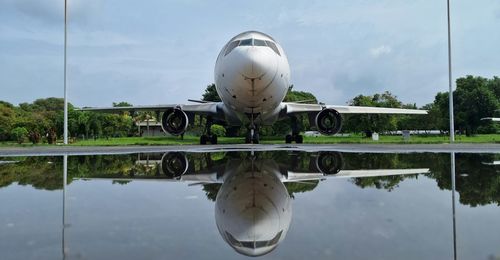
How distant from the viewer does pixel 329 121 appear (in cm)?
1764

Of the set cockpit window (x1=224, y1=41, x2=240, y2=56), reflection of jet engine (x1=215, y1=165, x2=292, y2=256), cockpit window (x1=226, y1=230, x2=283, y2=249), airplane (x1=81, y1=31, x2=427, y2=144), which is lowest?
cockpit window (x1=226, y1=230, x2=283, y2=249)

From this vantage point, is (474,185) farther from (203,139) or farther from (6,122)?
(6,122)

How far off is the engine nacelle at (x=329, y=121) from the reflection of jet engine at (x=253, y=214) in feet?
43.1

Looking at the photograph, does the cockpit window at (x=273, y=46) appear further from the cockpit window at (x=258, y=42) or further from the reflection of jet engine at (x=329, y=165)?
the reflection of jet engine at (x=329, y=165)

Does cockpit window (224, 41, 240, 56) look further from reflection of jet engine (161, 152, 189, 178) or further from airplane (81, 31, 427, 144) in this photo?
reflection of jet engine (161, 152, 189, 178)

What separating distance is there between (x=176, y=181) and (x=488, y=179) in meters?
4.00

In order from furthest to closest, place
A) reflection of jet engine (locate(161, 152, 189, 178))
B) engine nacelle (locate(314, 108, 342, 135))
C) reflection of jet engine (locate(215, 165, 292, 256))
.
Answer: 1. engine nacelle (locate(314, 108, 342, 135))
2. reflection of jet engine (locate(161, 152, 189, 178))
3. reflection of jet engine (locate(215, 165, 292, 256))

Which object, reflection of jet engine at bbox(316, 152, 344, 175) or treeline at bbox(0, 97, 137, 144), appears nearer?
reflection of jet engine at bbox(316, 152, 344, 175)

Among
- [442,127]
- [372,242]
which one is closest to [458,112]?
[442,127]

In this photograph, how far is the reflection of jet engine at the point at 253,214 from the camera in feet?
6.91

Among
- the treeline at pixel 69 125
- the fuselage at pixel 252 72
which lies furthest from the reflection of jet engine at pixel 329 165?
the treeline at pixel 69 125

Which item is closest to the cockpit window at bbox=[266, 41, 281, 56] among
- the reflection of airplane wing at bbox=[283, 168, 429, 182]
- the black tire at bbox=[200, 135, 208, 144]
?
the black tire at bbox=[200, 135, 208, 144]

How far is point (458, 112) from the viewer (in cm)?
5281

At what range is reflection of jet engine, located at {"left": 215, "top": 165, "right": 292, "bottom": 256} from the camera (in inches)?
82.9
